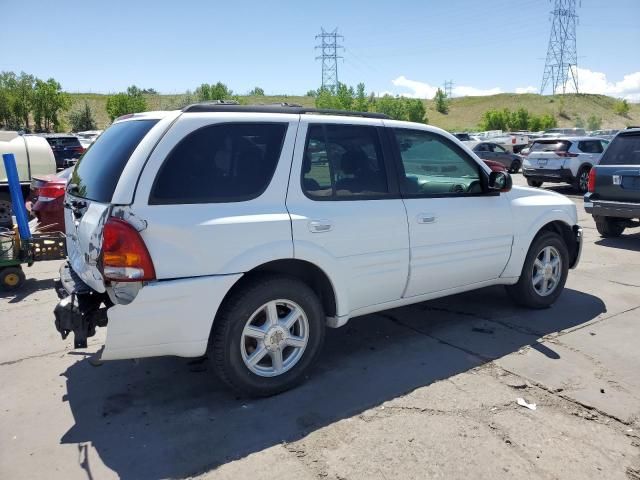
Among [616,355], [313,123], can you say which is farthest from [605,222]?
[313,123]

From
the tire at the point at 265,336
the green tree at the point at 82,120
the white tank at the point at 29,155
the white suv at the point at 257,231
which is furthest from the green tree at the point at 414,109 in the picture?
the tire at the point at 265,336

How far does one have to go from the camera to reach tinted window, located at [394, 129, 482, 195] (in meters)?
4.25

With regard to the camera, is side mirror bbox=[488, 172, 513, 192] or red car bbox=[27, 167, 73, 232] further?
red car bbox=[27, 167, 73, 232]

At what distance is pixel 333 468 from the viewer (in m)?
2.85

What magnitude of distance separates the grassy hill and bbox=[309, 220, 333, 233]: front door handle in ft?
310

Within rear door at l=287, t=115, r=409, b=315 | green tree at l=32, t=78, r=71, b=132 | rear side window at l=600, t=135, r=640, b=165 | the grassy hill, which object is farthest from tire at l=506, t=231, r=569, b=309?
the grassy hill

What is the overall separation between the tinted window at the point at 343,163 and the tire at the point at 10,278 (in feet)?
14.6

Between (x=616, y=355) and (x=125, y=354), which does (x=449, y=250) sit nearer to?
(x=616, y=355)

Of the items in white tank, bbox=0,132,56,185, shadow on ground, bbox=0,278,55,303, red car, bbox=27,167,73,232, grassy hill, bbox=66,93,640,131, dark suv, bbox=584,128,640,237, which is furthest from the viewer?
grassy hill, bbox=66,93,640,131

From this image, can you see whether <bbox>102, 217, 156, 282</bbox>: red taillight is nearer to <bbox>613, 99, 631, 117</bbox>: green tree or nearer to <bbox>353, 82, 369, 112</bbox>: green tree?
<bbox>353, 82, 369, 112</bbox>: green tree

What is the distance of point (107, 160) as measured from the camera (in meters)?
3.50

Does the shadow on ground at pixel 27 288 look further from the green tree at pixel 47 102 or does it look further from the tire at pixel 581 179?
the green tree at pixel 47 102

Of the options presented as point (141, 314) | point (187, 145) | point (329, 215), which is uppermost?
point (187, 145)

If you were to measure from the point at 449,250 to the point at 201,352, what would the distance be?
2216mm
